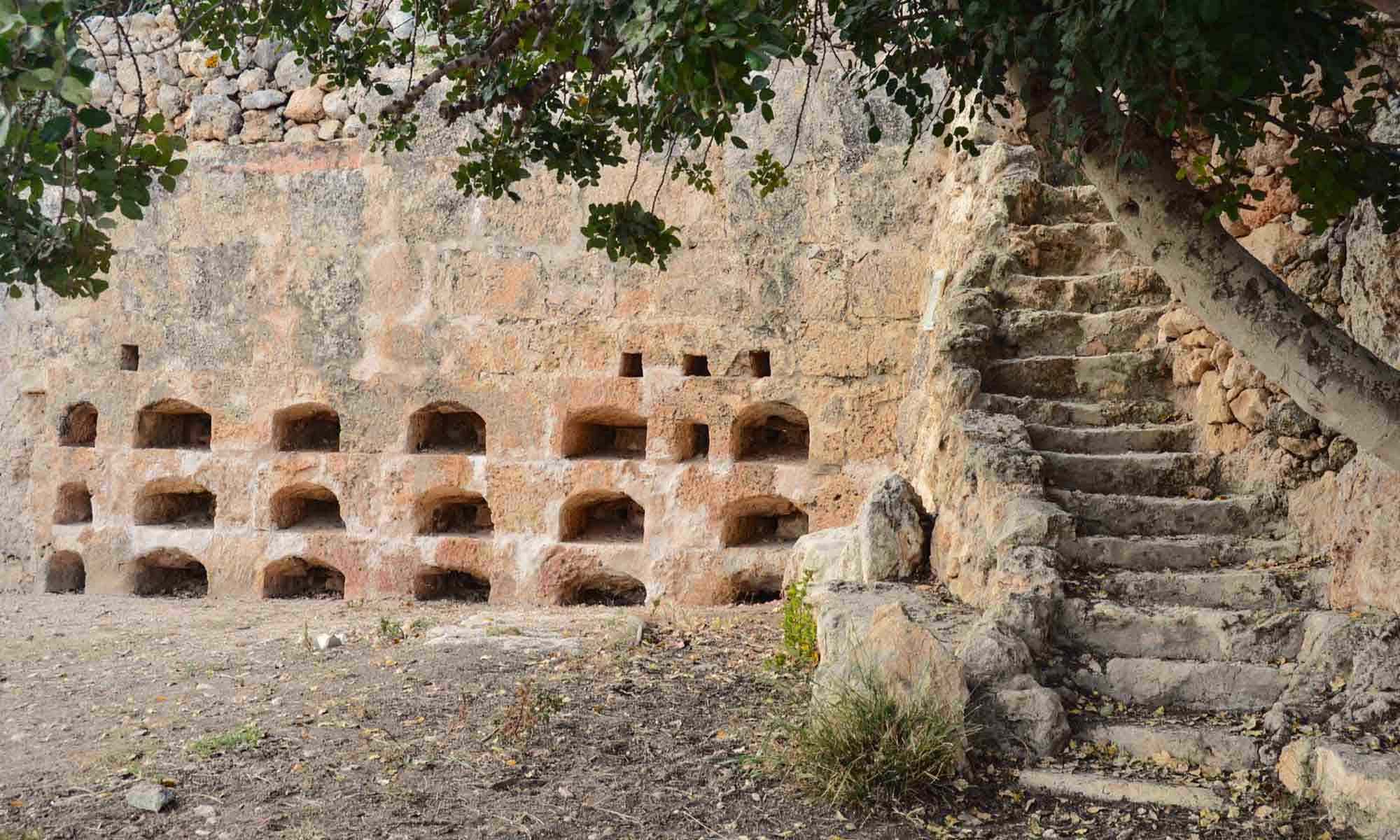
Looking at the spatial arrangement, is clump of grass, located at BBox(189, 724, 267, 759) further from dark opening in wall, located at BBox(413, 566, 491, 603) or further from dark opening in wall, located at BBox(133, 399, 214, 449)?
dark opening in wall, located at BBox(133, 399, 214, 449)

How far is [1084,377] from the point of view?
5320 mm

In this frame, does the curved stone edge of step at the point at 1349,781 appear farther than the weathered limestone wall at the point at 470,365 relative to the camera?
No

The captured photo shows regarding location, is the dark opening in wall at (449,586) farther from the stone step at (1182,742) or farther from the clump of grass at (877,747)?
the stone step at (1182,742)

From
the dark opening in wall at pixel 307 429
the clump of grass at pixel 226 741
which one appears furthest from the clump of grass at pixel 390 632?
the dark opening in wall at pixel 307 429

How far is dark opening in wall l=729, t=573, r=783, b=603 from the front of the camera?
6.49 metres

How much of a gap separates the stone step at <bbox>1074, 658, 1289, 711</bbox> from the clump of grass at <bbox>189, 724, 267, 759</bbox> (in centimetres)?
276

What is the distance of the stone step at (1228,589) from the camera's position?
4.02 m

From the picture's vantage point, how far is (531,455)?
6.93 metres

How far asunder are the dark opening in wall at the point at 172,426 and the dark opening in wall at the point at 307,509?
0.70 meters

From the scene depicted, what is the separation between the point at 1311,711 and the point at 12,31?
369cm

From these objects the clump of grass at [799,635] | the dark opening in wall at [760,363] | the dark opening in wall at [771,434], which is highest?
the dark opening in wall at [760,363]

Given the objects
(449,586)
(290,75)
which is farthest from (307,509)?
(290,75)

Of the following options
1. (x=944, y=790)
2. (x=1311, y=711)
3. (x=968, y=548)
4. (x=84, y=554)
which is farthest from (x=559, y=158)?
(x=84, y=554)

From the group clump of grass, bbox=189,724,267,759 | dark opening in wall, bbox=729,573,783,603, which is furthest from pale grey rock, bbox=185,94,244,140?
clump of grass, bbox=189,724,267,759
